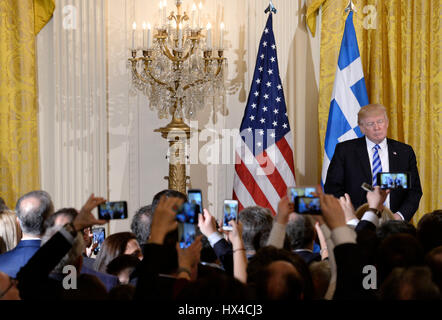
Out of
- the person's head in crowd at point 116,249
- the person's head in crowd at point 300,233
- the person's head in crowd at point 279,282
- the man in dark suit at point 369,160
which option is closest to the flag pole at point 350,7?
the man in dark suit at point 369,160

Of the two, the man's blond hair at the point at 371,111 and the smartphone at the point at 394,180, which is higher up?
the man's blond hair at the point at 371,111

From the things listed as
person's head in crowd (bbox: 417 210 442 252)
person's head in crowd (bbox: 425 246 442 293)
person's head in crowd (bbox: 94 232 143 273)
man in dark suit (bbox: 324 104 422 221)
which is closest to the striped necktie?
man in dark suit (bbox: 324 104 422 221)

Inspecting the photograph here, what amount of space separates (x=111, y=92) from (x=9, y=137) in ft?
3.30

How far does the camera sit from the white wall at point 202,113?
597 cm

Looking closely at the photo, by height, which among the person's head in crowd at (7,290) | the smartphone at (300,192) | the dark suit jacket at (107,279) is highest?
the smartphone at (300,192)

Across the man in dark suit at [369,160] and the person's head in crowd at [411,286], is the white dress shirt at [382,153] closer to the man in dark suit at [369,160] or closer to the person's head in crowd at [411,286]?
the man in dark suit at [369,160]

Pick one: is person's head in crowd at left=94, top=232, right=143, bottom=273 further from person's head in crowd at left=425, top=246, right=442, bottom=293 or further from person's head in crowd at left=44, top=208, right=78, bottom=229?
person's head in crowd at left=425, top=246, right=442, bottom=293

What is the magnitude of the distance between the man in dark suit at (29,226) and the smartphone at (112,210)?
0.49 m

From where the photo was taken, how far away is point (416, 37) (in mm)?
6148

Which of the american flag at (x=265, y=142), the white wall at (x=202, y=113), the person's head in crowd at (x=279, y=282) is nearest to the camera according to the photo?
the person's head in crowd at (x=279, y=282)

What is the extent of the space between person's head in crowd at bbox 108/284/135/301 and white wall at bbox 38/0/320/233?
404 centimetres

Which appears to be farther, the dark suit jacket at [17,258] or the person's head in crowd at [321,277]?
the dark suit jacket at [17,258]

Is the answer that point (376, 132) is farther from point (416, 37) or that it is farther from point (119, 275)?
point (119, 275)

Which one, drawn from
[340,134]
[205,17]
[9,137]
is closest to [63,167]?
[9,137]
